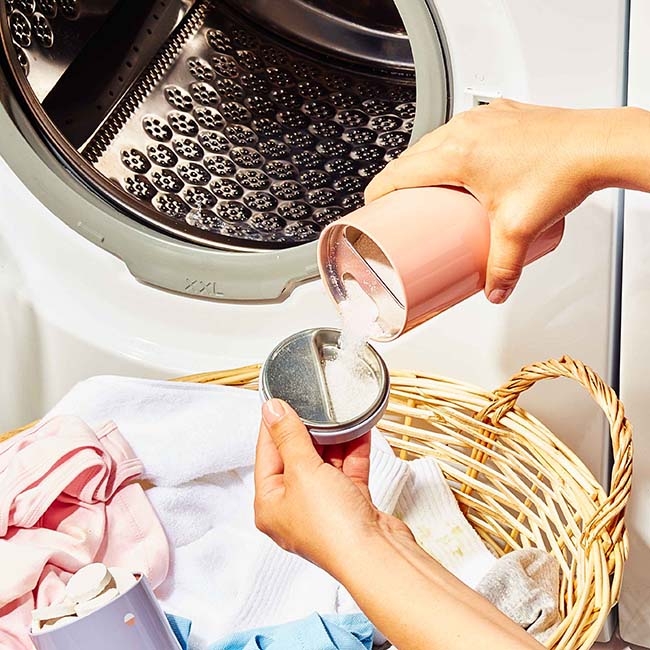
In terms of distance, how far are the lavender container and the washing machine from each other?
0.98ft

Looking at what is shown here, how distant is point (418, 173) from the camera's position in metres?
0.63

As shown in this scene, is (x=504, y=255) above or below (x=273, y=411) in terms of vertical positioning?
above

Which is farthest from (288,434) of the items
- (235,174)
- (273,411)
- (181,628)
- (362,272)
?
(235,174)

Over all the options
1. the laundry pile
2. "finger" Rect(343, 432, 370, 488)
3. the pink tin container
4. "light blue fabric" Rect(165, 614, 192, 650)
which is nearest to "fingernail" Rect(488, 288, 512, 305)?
the pink tin container

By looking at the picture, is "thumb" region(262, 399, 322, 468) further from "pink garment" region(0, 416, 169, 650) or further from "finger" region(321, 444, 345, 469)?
"pink garment" region(0, 416, 169, 650)

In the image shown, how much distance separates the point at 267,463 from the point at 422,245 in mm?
173

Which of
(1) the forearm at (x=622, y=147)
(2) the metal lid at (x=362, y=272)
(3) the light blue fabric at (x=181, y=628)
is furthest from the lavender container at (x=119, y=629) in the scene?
(1) the forearm at (x=622, y=147)

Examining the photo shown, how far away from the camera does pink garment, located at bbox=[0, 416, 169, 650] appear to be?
0.77m

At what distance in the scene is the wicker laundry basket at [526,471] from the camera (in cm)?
71

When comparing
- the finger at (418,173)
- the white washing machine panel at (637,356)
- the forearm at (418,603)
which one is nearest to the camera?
the forearm at (418,603)

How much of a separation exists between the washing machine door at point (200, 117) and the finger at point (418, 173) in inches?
12.1

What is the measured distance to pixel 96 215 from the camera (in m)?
0.95

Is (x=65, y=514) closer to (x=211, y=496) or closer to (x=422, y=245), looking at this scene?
(x=211, y=496)

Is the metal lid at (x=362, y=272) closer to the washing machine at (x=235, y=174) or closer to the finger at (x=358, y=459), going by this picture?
the finger at (x=358, y=459)
